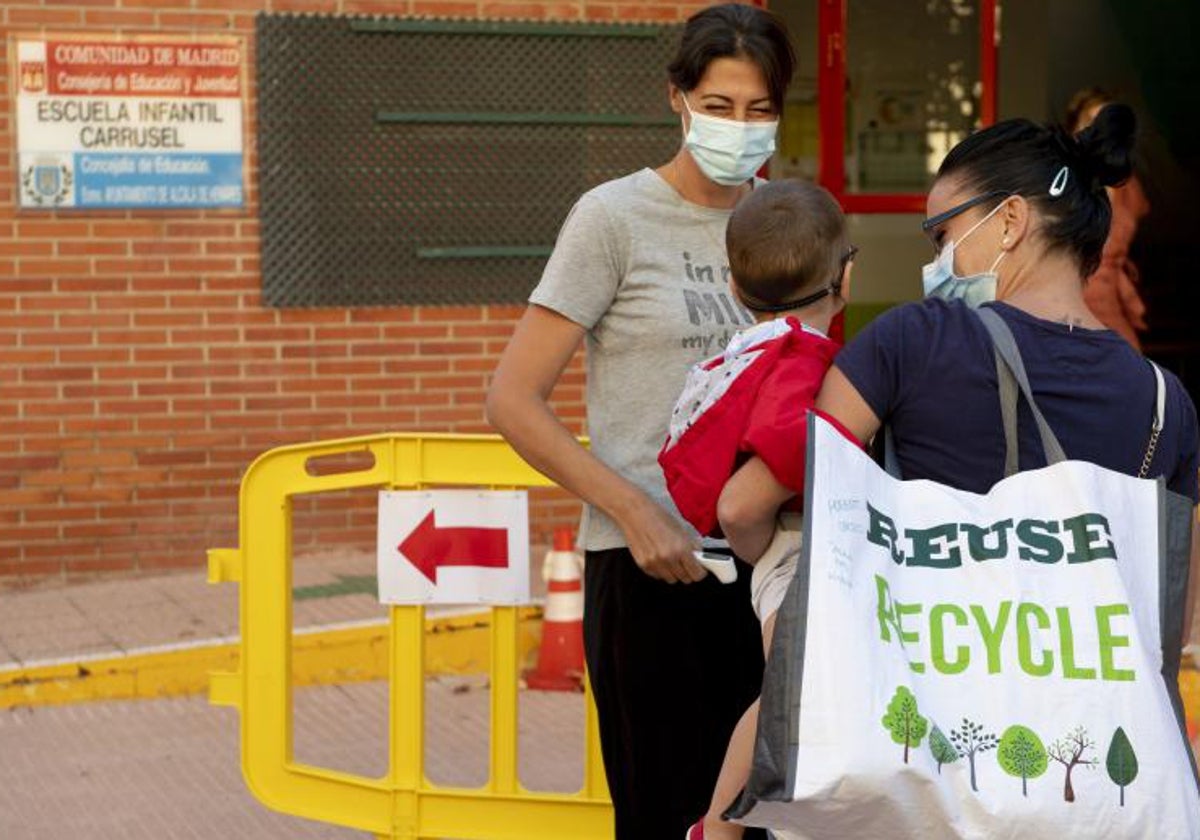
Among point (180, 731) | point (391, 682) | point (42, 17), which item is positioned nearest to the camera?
point (391, 682)

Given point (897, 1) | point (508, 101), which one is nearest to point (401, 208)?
point (508, 101)

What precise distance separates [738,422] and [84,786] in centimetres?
422

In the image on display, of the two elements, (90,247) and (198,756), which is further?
(90,247)

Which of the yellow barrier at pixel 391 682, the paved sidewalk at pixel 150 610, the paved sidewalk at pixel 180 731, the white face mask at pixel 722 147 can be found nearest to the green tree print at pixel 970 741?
the white face mask at pixel 722 147

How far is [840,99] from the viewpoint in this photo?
36.7 ft

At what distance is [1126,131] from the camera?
327cm

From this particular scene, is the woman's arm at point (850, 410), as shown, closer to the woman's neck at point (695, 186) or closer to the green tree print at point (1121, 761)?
the green tree print at point (1121, 761)

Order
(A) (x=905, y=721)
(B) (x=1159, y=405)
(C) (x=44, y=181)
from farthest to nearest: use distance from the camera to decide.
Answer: (C) (x=44, y=181)
(B) (x=1159, y=405)
(A) (x=905, y=721)

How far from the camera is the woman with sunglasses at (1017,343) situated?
9.87 ft

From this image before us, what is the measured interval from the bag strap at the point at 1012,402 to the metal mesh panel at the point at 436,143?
279 inches

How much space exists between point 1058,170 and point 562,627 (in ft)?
17.4

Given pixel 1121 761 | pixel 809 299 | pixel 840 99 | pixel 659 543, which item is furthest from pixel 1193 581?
pixel 840 99

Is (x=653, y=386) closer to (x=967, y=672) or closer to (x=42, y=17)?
(x=967, y=672)

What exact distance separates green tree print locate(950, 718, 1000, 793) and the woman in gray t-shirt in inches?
40.4
